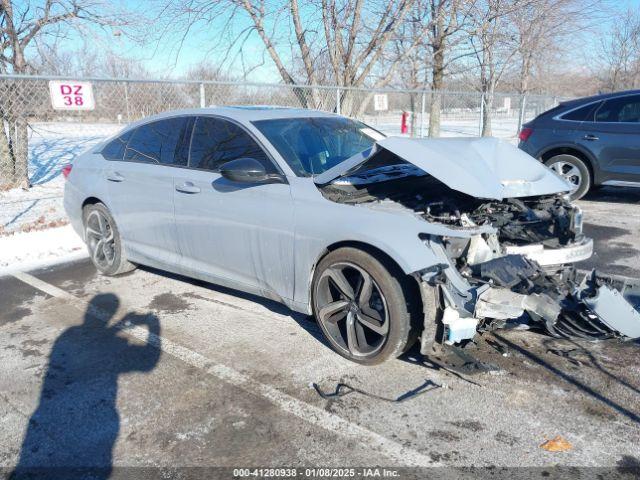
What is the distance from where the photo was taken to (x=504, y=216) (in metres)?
3.85

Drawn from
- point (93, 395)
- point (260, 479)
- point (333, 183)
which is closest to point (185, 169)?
point (333, 183)

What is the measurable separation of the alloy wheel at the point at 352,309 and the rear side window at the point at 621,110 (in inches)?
260

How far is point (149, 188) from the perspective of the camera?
15.7ft

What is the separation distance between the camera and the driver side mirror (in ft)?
12.2

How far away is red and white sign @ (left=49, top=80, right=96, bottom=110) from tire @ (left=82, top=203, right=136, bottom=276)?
Answer: 3015 millimetres

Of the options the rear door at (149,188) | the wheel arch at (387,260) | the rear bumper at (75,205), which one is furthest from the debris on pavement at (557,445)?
the rear bumper at (75,205)

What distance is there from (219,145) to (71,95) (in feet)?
15.4

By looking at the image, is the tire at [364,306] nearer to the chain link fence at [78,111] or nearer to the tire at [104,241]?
the tire at [104,241]

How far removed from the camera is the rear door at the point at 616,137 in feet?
26.0

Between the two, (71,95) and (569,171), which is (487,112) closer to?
(569,171)

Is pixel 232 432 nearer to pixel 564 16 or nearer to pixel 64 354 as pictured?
pixel 64 354

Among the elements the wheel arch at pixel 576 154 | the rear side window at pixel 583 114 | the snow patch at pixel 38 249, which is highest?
the rear side window at pixel 583 114

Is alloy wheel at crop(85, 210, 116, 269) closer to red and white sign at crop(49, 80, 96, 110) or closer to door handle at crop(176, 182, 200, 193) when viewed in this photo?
door handle at crop(176, 182, 200, 193)

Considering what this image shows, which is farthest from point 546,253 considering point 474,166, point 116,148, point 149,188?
point 116,148
